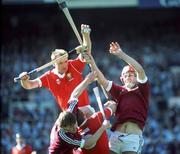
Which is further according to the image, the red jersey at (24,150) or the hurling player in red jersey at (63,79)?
the red jersey at (24,150)

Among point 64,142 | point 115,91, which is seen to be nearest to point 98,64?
point 115,91

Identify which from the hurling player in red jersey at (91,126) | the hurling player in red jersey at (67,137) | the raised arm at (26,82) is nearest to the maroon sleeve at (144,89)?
the hurling player in red jersey at (91,126)

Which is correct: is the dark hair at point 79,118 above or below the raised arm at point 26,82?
below

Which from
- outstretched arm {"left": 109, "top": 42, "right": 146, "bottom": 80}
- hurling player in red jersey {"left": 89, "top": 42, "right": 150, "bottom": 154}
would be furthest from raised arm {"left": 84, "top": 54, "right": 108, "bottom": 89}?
outstretched arm {"left": 109, "top": 42, "right": 146, "bottom": 80}

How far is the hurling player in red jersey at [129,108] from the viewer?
269 inches

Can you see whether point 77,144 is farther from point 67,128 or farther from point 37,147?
point 37,147

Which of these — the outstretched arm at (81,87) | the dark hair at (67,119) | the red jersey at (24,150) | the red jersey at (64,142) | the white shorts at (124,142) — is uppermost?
the outstretched arm at (81,87)

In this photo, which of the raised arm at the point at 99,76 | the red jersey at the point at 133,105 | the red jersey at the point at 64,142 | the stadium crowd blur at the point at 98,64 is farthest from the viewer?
the stadium crowd blur at the point at 98,64

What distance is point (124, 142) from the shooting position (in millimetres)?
6840

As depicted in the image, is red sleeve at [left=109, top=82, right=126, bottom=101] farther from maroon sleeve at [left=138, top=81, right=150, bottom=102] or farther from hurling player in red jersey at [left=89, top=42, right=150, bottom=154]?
maroon sleeve at [left=138, top=81, right=150, bottom=102]

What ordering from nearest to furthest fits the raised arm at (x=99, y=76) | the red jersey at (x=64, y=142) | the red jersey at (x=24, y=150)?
the red jersey at (x=64, y=142)
the raised arm at (x=99, y=76)
the red jersey at (x=24, y=150)

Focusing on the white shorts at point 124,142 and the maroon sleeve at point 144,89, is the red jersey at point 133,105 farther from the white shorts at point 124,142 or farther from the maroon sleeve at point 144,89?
the white shorts at point 124,142

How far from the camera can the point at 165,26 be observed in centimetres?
2202

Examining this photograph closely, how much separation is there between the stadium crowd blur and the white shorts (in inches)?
376
